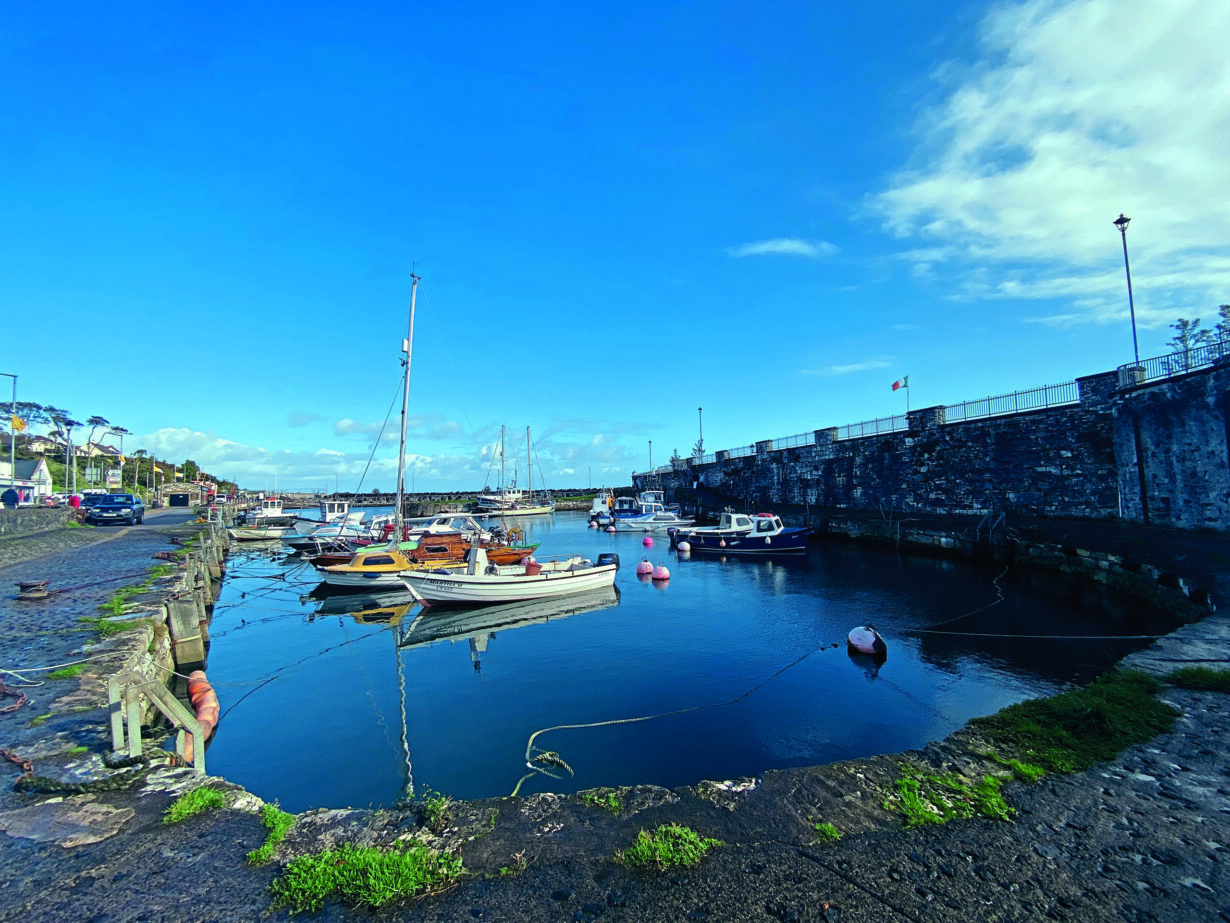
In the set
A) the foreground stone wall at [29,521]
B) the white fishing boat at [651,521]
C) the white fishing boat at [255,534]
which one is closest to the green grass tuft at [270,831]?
the foreground stone wall at [29,521]

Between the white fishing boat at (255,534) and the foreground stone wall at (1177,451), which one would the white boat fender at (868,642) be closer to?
the foreground stone wall at (1177,451)

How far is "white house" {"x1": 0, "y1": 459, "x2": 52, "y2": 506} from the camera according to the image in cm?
4991

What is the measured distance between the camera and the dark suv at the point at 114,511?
121 feet

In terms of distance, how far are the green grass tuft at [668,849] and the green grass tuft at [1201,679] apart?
806cm

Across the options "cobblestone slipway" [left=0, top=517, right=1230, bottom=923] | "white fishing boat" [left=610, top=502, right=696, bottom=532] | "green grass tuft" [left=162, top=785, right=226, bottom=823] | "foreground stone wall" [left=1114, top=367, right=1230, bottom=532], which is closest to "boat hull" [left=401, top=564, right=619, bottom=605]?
"cobblestone slipway" [left=0, top=517, right=1230, bottom=923]

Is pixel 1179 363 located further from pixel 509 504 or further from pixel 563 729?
pixel 509 504

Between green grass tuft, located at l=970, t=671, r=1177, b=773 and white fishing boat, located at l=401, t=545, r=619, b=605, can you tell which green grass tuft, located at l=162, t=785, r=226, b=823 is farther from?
white fishing boat, located at l=401, t=545, r=619, b=605

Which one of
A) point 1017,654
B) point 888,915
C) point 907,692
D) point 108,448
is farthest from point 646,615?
point 108,448

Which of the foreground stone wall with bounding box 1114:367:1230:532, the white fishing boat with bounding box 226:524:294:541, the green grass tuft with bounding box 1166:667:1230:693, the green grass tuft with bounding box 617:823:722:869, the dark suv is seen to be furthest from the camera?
the white fishing boat with bounding box 226:524:294:541

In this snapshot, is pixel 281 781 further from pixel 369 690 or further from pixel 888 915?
pixel 888 915

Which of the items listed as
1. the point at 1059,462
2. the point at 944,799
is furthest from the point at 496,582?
the point at 1059,462

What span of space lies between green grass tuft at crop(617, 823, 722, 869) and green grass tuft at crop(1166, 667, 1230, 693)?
8.06 metres

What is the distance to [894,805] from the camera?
5281mm

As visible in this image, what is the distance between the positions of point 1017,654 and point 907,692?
4431 mm
